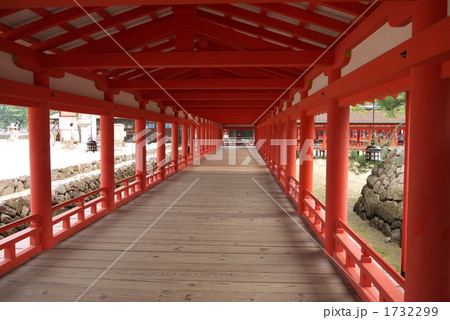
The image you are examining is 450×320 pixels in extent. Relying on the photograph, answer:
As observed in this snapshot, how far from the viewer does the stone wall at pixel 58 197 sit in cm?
941

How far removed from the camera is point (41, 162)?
16.7 ft

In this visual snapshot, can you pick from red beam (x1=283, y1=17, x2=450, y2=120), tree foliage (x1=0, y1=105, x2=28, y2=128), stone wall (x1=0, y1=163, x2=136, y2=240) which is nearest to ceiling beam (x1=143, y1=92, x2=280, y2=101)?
stone wall (x1=0, y1=163, x2=136, y2=240)

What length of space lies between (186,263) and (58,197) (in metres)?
9.32

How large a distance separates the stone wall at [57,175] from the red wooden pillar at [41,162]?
22.9 ft

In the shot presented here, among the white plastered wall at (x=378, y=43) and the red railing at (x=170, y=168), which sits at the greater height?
the white plastered wall at (x=378, y=43)

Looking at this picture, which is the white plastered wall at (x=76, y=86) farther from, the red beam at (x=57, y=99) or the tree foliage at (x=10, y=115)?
the tree foliage at (x=10, y=115)

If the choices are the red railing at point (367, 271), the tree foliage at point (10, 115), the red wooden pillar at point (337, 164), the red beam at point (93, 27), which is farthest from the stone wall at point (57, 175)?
the tree foliage at point (10, 115)

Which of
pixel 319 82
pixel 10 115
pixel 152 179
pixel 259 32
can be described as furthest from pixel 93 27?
pixel 10 115

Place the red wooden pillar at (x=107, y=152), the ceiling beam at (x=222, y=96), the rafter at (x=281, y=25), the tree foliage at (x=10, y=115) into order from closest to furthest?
the rafter at (x=281, y=25), the red wooden pillar at (x=107, y=152), the ceiling beam at (x=222, y=96), the tree foliage at (x=10, y=115)

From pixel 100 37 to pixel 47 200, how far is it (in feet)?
9.32

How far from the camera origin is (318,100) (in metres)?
5.48

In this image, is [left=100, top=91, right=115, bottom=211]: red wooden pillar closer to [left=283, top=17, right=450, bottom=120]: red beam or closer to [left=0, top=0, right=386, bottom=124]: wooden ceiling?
[left=0, top=0, right=386, bottom=124]: wooden ceiling

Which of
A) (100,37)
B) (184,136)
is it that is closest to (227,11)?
(100,37)

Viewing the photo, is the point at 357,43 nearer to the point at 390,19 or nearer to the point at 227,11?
the point at 390,19
